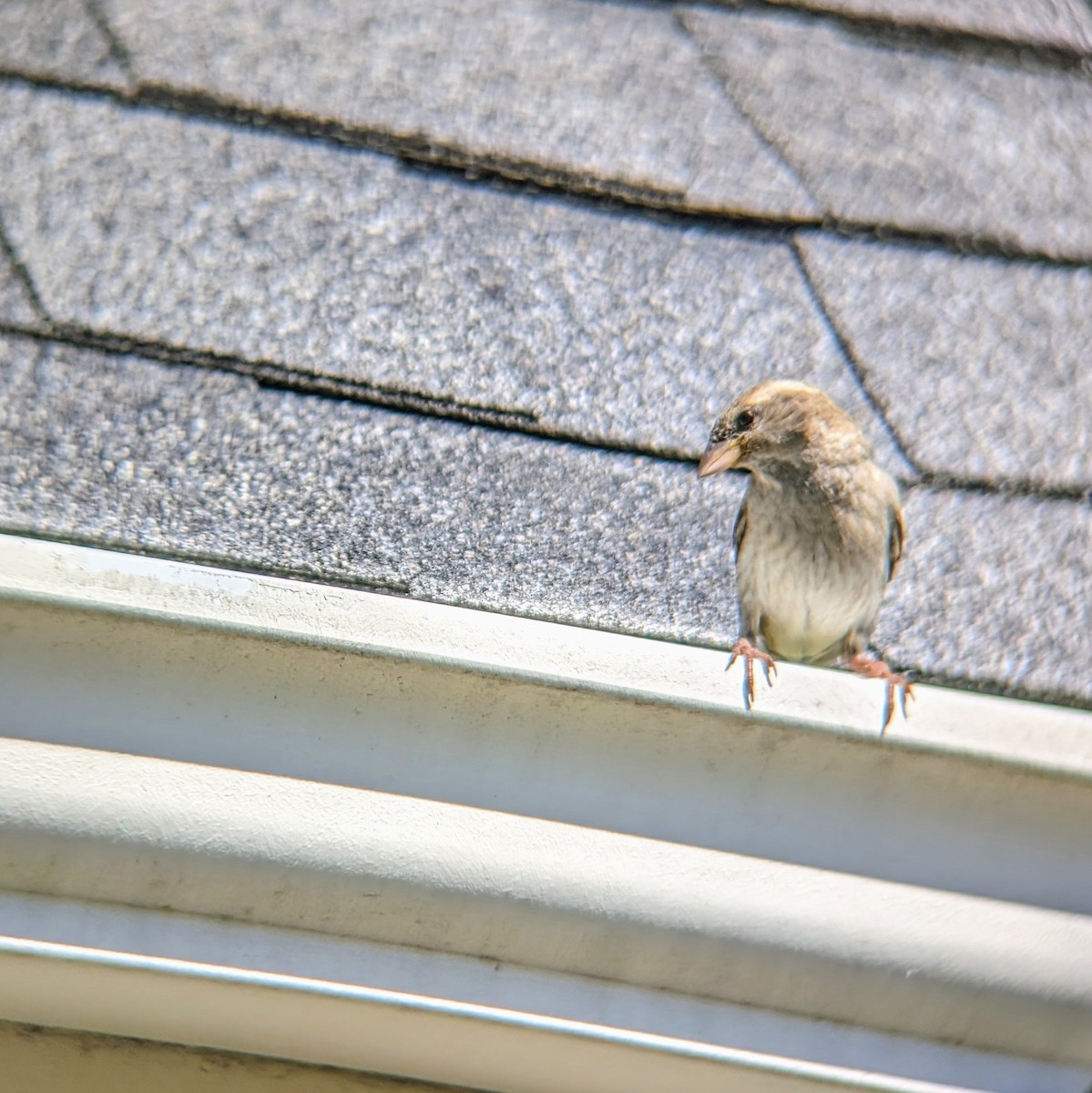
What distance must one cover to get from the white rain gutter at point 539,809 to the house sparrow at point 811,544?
2.43 ft

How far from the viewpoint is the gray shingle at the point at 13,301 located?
55.9 inches

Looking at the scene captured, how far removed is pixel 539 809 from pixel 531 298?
0.68 meters

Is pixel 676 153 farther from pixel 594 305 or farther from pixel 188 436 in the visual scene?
pixel 188 436

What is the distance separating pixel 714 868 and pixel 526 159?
946 millimetres

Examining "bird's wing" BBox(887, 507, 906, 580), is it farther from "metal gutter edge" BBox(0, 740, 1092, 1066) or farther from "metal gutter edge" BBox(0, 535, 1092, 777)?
"metal gutter edge" BBox(0, 740, 1092, 1066)

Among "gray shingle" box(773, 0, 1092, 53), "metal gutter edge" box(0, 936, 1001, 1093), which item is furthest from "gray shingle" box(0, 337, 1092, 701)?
"gray shingle" box(773, 0, 1092, 53)

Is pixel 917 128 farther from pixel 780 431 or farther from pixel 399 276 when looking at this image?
pixel 399 276

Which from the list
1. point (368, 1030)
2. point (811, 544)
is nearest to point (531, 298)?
point (368, 1030)

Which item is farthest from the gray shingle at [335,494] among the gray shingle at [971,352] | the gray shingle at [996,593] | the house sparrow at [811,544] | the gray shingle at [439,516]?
the house sparrow at [811,544]

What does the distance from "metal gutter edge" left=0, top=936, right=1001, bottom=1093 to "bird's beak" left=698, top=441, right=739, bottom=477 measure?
0.69 m

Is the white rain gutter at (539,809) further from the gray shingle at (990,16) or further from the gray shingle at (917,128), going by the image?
the gray shingle at (990,16)

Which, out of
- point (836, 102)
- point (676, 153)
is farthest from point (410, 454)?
point (836, 102)

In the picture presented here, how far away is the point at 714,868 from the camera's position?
1180 mm

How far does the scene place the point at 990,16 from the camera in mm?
2008
